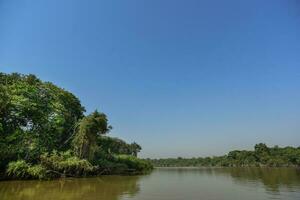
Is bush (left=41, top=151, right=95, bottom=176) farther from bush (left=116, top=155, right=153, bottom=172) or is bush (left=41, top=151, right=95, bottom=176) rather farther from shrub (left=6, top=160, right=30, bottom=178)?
bush (left=116, top=155, right=153, bottom=172)

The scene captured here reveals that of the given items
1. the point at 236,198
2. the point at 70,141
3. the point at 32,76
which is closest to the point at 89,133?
the point at 70,141

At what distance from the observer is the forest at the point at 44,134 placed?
89.3 feet

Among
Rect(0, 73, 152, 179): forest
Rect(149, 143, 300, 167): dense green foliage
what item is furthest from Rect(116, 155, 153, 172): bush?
Rect(149, 143, 300, 167): dense green foliage

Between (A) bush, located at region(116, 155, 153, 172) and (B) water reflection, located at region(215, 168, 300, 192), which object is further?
(A) bush, located at region(116, 155, 153, 172)

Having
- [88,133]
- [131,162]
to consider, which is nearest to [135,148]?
[131,162]

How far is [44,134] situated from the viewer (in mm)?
32000

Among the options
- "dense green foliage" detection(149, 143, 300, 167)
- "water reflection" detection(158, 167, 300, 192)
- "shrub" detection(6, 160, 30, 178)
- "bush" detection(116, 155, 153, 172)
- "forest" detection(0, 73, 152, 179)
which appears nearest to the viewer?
"water reflection" detection(158, 167, 300, 192)

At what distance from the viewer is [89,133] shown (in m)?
32.8

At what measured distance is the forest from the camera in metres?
27.2

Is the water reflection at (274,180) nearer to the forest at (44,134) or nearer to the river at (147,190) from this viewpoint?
the river at (147,190)

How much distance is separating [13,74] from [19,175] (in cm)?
1289

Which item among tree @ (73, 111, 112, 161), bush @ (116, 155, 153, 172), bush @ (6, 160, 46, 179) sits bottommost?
bush @ (6, 160, 46, 179)

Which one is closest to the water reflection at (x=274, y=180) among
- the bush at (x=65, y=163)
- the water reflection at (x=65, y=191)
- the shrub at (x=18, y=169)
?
the water reflection at (x=65, y=191)

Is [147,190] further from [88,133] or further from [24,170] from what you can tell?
[88,133]
